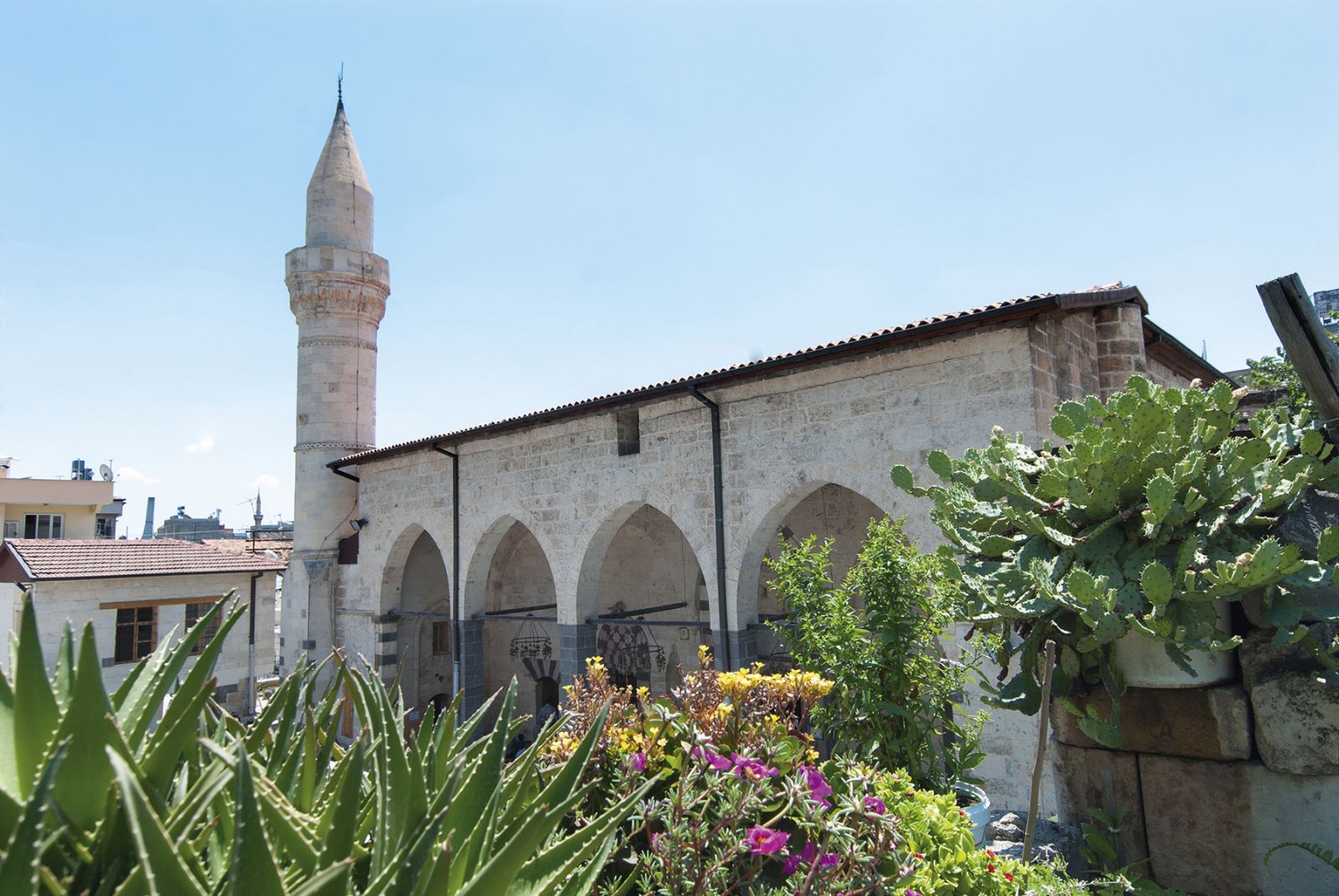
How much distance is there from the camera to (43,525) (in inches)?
1052

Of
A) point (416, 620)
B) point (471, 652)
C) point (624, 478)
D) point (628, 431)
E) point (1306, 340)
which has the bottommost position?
point (471, 652)

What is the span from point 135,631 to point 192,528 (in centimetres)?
4532

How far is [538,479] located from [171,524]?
54.2 m

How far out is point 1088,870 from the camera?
2.38m

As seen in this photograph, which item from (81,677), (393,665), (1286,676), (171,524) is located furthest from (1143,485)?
(171,524)

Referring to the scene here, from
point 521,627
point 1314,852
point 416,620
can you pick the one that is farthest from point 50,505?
point 1314,852

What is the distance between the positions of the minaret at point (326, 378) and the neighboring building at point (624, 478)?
3 centimetres

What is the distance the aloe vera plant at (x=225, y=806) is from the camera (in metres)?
0.92

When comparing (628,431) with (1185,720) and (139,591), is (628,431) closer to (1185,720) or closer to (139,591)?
(1185,720)

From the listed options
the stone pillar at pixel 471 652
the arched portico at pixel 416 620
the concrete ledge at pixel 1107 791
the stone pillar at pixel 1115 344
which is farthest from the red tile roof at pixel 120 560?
the concrete ledge at pixel 1107 791

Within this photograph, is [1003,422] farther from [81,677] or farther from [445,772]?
[81,677]

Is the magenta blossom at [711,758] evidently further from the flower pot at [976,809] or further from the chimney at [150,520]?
the chimney at [150,520]

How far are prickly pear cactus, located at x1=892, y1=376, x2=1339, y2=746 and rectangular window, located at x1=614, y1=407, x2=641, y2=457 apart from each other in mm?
6911

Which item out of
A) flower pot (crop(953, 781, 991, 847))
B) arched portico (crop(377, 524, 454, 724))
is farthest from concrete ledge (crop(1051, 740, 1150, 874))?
arched portico (crop(377, 524, 454, 724))
